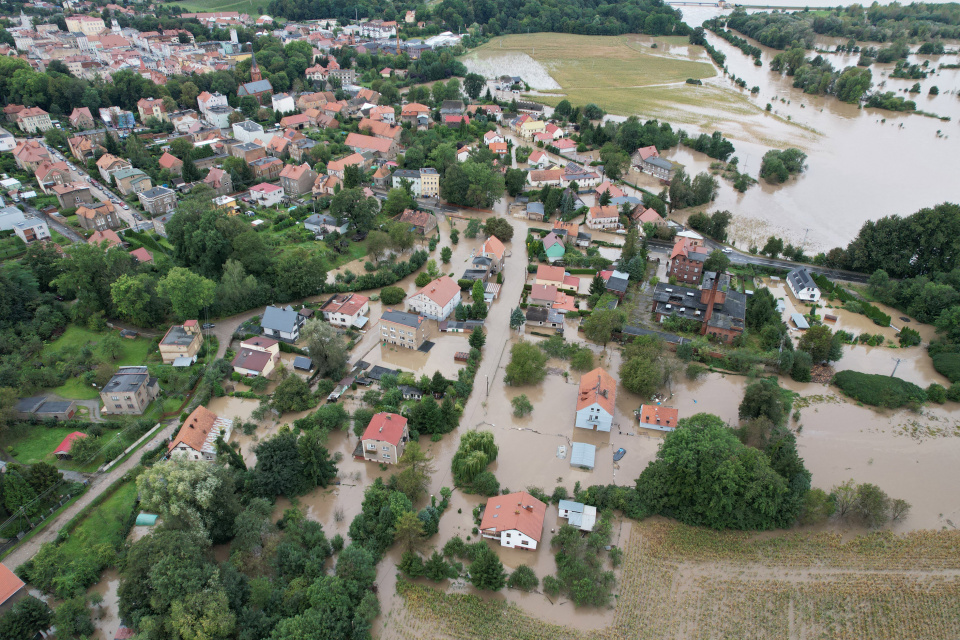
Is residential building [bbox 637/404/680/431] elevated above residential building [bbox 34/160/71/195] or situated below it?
below

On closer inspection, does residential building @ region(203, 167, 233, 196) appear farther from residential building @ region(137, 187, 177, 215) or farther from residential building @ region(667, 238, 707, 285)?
residential building @ region(667, 238, 707, 285)

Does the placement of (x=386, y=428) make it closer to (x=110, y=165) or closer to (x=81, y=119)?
(x=110, y=165)

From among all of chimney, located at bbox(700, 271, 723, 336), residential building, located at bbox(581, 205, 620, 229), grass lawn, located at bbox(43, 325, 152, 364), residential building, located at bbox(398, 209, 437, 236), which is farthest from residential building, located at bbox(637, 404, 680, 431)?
grass lawn, located at bbox(43, 325, 152, 364)

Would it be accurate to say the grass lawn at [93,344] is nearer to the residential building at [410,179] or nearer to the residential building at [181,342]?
the residential building at [181,342]

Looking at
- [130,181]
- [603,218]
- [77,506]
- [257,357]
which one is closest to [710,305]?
[603,218]

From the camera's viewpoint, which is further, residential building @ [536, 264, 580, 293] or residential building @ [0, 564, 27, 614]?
residential building @ [536, 264, 580, 293]
